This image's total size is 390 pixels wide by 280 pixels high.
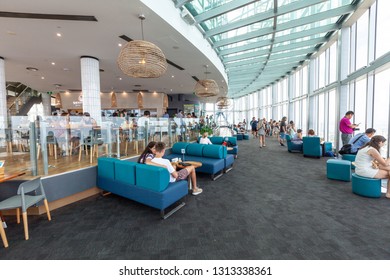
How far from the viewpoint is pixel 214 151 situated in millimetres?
5363

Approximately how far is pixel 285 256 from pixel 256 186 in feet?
7.80

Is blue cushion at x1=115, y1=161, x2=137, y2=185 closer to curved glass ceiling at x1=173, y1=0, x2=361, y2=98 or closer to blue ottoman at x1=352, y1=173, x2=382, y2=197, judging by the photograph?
curved glass ceiling at x1=173, y1=0, x2=361, y2=98

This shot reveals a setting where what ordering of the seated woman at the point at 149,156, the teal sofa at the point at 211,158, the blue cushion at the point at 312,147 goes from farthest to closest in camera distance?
the blue cushion at the point at 312,147, the teal sofa at the point at 211,158, the seated woman at the point at 149,156

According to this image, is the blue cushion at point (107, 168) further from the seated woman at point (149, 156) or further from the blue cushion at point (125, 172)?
the seated woman at point (149, 156)

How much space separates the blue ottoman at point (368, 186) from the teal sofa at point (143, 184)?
11.1ft

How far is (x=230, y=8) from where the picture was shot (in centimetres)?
511

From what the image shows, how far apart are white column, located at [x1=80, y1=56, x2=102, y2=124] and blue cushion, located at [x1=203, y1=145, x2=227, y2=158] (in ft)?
15.4

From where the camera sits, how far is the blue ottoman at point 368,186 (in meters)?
3.58

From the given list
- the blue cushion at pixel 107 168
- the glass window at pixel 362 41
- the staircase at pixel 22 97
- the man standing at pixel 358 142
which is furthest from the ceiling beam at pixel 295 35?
the staircase at pixel 22 97

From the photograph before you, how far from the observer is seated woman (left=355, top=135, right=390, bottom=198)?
3.56m

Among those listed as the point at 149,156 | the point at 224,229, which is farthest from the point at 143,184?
the point at 224,229

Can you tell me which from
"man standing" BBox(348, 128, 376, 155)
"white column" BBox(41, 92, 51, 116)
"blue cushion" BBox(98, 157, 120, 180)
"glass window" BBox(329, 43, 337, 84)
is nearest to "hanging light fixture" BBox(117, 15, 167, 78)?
"blue cushion" BBox(98, 157, 120, 180)

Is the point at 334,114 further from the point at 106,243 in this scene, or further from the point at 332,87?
the point at 106,243
